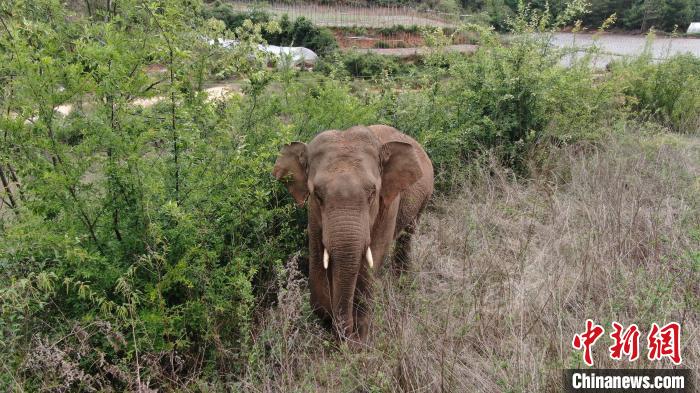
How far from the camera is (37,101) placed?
3.59 meters

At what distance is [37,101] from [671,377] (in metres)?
4.78

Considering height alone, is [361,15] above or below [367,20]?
above

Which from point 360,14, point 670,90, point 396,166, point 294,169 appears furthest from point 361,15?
point 294,169

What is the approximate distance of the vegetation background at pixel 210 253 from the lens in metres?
3.49

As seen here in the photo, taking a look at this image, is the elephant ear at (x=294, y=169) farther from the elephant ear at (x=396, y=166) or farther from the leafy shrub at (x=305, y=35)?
the leafy shrub at (x=305, y=35)

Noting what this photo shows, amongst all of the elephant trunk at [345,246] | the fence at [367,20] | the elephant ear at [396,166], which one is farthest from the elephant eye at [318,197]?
the fence at [367,20]

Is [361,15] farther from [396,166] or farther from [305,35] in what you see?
[396,166]

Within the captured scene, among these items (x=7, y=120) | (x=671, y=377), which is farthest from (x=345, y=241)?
(x=7, y=120)

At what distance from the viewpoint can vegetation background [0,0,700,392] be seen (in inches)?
137

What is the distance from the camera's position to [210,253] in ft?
13.4

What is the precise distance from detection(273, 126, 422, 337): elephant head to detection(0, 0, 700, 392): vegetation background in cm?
33

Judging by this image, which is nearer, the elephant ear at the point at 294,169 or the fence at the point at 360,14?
the elephant ear at the point at 294,169

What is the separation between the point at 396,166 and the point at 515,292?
5.33 feet

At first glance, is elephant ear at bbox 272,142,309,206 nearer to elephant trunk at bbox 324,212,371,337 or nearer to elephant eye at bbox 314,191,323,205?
elephant eye at bbox 314,191,323,205
